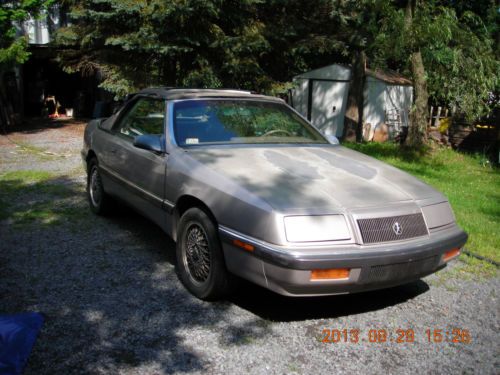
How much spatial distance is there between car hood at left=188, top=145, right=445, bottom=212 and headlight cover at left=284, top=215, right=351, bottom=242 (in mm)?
88

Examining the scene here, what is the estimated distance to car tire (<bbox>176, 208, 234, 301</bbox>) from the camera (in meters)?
3.71

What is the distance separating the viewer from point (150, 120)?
5125 mm

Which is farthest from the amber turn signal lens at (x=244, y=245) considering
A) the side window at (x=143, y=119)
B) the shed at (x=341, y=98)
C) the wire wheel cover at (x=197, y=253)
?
the shed at (x=341, y=98)

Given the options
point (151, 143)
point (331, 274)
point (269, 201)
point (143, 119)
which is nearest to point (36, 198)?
point (143, 119)

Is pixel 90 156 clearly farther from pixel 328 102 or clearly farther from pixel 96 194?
pixel 328 102

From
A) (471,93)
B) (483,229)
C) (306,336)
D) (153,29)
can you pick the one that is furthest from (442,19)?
(306,336)

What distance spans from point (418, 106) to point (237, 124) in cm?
841

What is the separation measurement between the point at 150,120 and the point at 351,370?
10.2ft

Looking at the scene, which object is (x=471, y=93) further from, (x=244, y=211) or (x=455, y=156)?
(x=244, y=211)

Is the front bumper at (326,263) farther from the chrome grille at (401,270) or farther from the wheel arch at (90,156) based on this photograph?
the wheel arch at (90,156)

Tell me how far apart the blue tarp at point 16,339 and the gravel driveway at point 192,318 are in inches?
2.3

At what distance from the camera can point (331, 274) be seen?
3250 millimetres

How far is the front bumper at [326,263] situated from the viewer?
3.19 m

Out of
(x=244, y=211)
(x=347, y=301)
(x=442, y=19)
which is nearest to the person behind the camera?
(x=244, y=211)
